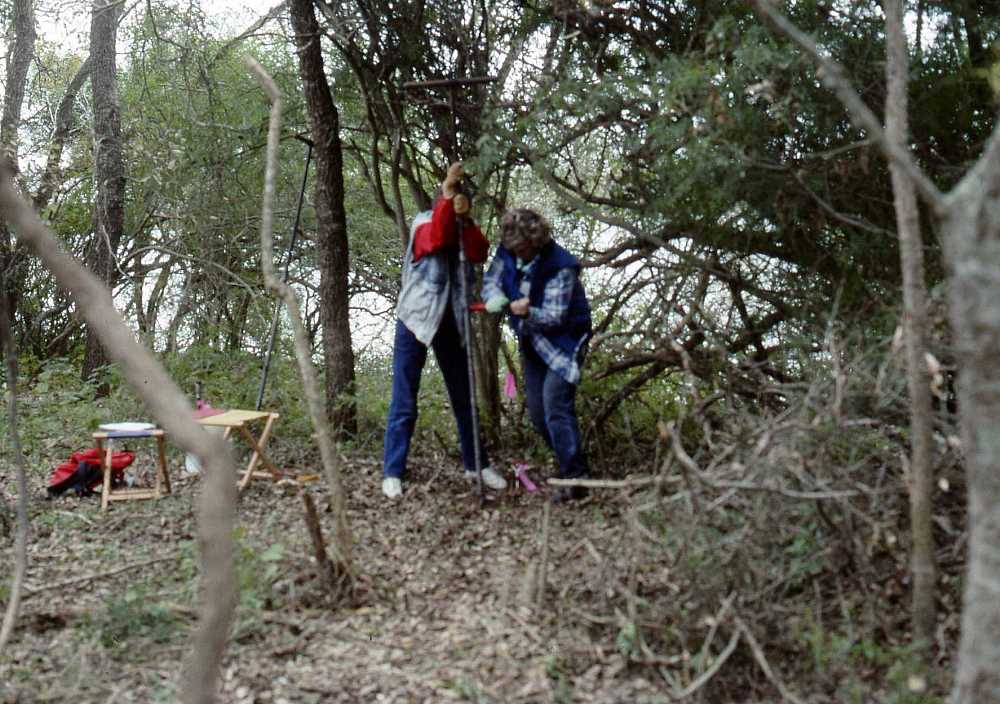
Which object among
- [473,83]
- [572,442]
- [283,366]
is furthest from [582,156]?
[283,366]

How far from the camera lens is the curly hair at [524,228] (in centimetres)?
Answer: 581

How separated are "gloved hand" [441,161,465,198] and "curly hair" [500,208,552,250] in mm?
395

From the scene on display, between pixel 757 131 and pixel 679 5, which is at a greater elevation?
pixel 679 5

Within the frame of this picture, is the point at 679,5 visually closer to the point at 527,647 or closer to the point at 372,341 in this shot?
the point at 527,647

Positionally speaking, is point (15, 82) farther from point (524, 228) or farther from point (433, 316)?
point (524, 228)

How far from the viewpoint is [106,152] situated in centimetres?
1110

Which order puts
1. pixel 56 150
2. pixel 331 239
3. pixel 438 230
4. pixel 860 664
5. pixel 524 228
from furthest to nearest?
pixel 56 150, pixel 331 239, pixel 438 230, pixel 524 228, pixel 860 664

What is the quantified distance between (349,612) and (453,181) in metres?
2.71

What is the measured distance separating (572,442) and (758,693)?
2414mm

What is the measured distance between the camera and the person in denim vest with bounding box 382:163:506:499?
6.04 metres

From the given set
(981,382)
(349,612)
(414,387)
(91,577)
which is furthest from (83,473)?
(981,382)

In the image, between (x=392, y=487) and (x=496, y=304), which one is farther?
(x=392, y=487)

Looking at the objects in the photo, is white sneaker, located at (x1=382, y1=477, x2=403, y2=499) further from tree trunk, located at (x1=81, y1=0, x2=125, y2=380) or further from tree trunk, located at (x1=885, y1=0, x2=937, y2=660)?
tree trunk, located at (x1=81, y1=0, x2=125, y2=380)

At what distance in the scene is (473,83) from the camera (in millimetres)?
6395
